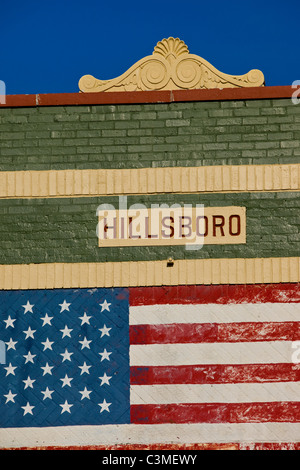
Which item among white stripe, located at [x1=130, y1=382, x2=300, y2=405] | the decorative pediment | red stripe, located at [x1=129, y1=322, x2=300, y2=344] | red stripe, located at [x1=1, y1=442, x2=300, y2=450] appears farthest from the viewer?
the decorative pediment

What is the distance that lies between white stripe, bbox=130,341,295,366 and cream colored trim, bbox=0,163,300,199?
2897 mm

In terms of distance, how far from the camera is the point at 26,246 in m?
14.4

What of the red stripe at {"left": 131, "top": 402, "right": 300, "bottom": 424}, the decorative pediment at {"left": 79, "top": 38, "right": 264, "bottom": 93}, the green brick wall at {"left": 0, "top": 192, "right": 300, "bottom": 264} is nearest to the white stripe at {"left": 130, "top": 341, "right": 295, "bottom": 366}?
the red stripe at {"left": 131, "top": 402, "right": 300, "bottom": 424}

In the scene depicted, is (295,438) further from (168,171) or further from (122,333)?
(168,171)

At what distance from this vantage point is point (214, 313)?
14.0 metres

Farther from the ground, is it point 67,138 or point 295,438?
point 67,138

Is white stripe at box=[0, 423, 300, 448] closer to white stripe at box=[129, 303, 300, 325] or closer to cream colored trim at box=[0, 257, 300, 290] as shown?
white stripe at box=[129, 303, 300, 325]

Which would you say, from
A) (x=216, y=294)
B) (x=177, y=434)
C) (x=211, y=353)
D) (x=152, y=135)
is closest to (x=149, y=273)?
(x=216, y=294)

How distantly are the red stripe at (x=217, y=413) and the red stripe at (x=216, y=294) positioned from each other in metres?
1.89

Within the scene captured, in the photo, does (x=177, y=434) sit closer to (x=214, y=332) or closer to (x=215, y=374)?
(x=215, y=374)

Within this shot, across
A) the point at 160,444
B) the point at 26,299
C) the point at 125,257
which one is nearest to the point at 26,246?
the point at 26,299

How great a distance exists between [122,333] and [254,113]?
16.0 feet

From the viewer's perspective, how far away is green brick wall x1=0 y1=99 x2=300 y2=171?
47.1ft

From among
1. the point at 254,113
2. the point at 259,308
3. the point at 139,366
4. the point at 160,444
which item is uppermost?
the point at 254,113
